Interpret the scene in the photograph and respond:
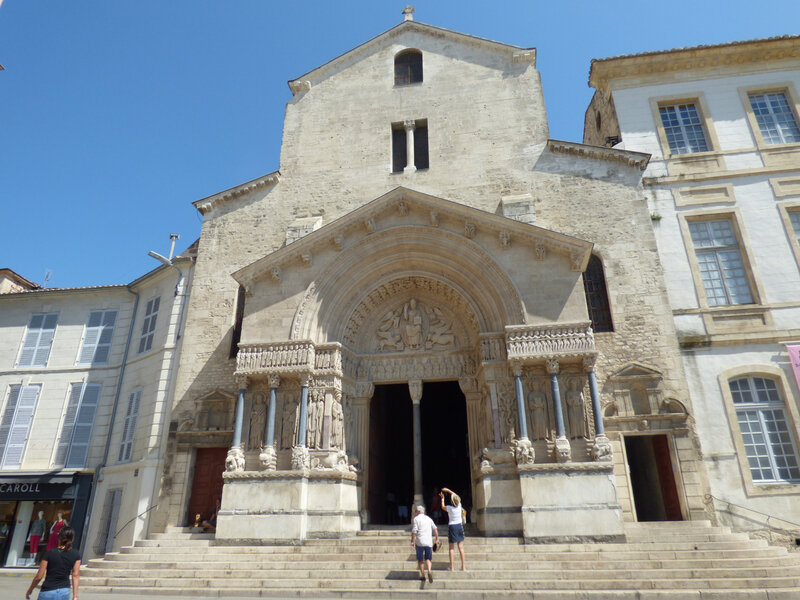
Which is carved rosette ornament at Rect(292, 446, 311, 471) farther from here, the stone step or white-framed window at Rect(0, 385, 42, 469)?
white-framed window at Rect(0, 385, 42, 469)

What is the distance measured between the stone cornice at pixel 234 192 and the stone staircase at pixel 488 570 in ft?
30.6

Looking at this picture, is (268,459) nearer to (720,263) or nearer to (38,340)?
(38,340)

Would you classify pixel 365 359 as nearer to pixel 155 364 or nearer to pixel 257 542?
pixel 257 542

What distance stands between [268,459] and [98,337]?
8728 mm

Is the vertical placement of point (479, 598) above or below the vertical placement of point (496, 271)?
below

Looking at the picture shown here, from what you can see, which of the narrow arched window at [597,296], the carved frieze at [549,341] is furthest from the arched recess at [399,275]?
the narrow arched window at [597,296]

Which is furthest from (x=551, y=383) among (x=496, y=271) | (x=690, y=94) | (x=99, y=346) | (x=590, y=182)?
(x=99, y=346)

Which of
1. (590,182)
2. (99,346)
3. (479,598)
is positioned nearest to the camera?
(479,598)

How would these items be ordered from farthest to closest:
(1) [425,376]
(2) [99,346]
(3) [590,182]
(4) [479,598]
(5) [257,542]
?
(2) [99,346]
(3) [590,182]
(1) [425,376]
(5) [257,542]
(4) [479,598]

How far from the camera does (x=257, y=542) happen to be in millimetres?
10344

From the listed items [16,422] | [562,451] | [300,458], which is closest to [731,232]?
[562,451]

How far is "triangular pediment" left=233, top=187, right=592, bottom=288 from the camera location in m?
11.9

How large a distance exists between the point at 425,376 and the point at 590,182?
661cm

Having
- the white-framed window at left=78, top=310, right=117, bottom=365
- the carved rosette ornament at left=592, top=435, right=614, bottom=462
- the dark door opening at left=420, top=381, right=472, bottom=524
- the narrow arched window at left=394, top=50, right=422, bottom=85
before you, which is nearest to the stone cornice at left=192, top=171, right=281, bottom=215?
the white-framed window at left=78, top=310, right=117, bottom=365
